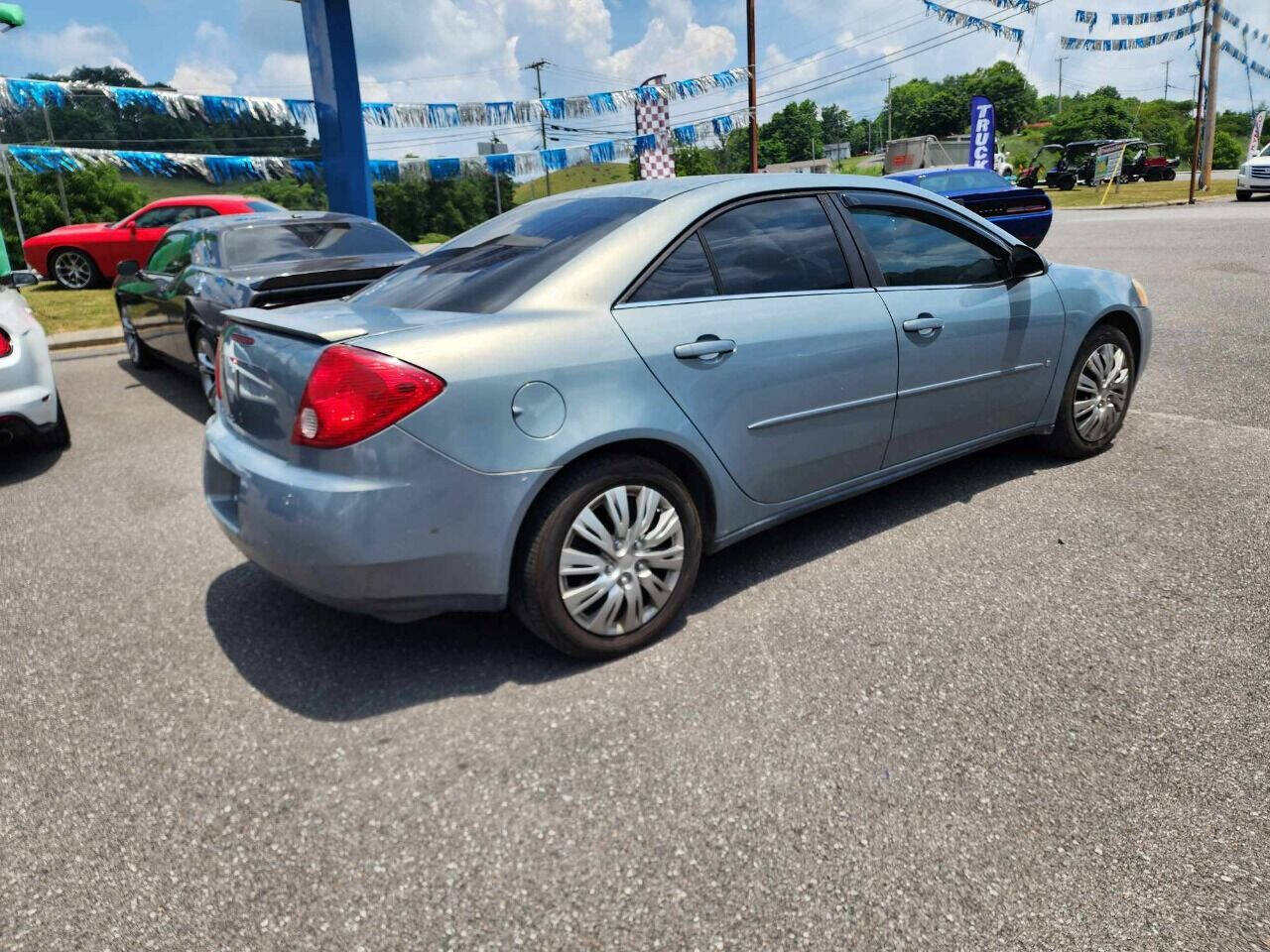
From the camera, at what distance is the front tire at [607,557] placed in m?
2.74

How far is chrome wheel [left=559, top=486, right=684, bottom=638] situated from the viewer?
2.81 metres

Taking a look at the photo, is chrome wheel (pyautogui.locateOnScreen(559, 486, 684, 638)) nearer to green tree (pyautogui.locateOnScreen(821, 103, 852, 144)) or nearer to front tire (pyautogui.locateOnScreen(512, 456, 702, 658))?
front tire (pyautogui.locateOnScreen(512, 456, 702, 658))

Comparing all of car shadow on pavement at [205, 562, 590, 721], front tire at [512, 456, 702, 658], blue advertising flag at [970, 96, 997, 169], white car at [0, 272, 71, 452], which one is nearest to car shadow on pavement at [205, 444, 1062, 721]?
car shadow on pavement at [205, 562, 590, 721]

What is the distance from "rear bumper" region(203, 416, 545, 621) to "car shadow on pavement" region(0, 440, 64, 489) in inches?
140

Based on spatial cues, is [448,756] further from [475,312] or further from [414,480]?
[475,312]

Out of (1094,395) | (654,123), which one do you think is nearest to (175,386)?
(1094,395)

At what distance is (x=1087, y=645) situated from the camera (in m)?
2.91

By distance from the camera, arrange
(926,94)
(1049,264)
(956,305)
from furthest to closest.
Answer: (926,94) < (1049,264) < (956,305)

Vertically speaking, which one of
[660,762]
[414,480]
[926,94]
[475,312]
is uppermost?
[926,94]

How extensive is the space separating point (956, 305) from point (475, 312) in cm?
213

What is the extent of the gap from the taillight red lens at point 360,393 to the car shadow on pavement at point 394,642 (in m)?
0.81

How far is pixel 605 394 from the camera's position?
2.78m

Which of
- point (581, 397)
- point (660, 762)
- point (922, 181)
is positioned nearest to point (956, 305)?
point (581, 397)

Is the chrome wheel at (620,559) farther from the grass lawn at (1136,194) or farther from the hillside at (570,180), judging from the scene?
the grass lawn at (1136,194)
